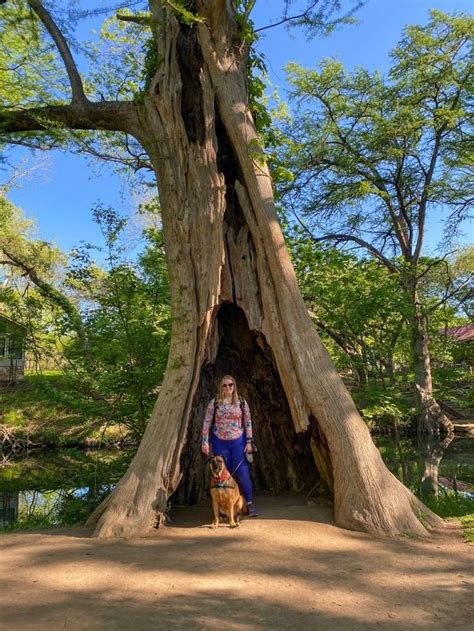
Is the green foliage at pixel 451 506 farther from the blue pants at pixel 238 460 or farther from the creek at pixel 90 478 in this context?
the blue pants at pixel 238 460

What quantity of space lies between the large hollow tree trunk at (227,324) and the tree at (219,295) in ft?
0.05

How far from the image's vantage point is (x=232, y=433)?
594cm

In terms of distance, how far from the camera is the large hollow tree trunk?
212 inches

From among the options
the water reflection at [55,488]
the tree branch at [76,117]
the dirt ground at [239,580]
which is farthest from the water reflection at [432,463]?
the tree branch at [76,117]

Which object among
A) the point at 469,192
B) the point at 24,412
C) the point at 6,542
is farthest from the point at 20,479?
the point at 469,192

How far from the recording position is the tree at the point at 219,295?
5406mm

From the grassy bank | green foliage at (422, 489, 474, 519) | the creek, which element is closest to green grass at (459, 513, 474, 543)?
green foliage at (422, 489, 474, 519)

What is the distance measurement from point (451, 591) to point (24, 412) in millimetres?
19112

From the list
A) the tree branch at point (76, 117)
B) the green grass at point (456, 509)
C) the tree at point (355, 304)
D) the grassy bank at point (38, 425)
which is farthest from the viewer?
the grassy bank at point (38, 425)

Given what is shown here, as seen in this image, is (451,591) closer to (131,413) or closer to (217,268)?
(217,268)

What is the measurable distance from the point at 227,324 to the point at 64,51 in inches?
190

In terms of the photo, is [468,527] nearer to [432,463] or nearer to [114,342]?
[114,342]

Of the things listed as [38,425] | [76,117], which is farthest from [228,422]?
[38,425]

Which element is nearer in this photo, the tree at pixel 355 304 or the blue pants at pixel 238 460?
the blue pants at pixel 238 460
